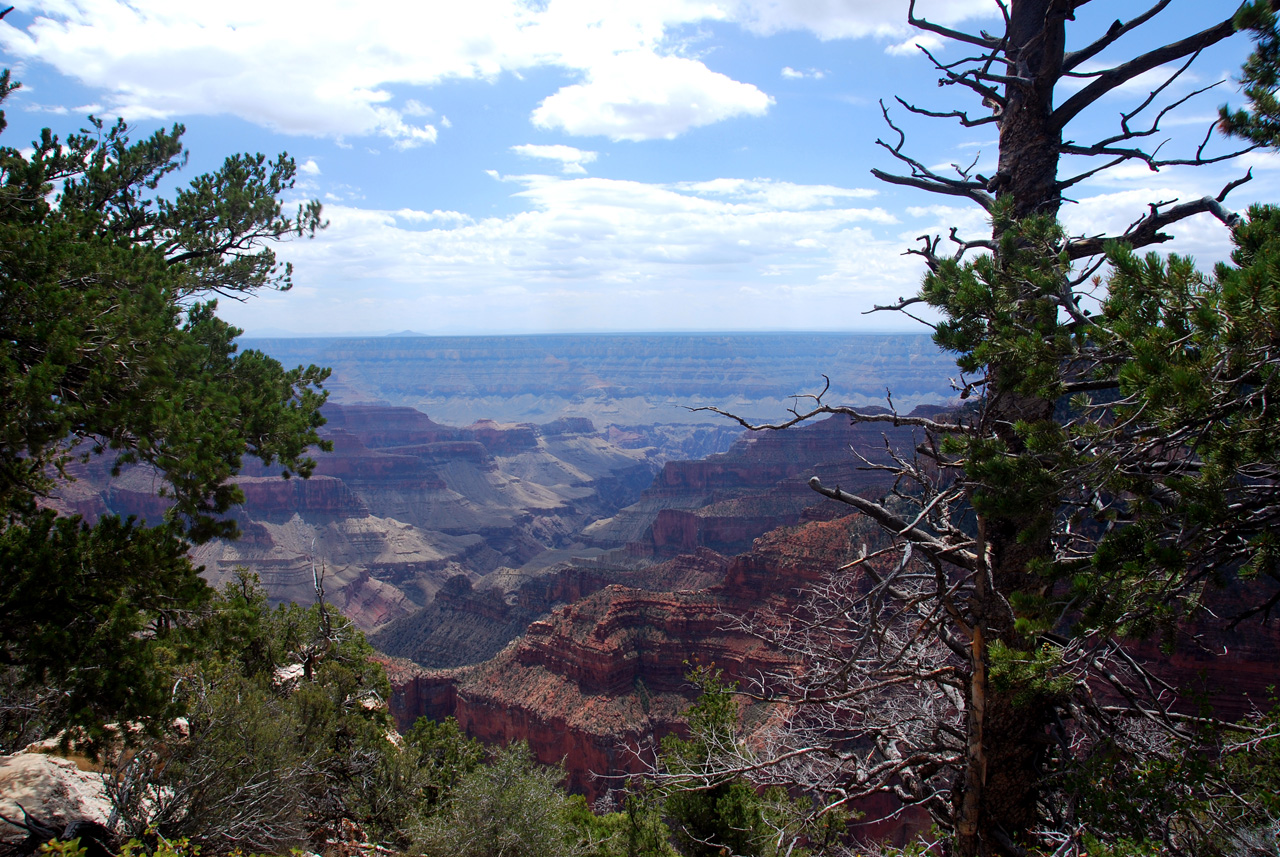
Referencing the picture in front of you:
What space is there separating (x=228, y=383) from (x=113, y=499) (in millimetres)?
83371

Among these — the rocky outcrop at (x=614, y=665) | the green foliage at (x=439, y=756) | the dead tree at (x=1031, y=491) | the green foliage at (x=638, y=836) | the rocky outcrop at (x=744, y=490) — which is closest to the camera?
the dead tree at (x=1031, y=491)

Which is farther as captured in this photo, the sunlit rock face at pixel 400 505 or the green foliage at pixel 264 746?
the sunlit rock face at pixel 400 505

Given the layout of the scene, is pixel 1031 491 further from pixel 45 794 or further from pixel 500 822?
pixel 500 822

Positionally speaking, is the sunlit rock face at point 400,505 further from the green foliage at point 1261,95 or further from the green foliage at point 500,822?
the green foliage at point 1261,95

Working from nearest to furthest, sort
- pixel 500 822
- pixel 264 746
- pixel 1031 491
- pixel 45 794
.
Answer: pixel 1031 491, pixel 45 794, pixel 264 746, pixel 500 822

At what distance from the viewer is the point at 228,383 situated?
366 inches

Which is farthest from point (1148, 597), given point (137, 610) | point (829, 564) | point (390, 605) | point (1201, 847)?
point (390, 605)

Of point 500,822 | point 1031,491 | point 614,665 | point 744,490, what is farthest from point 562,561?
point 1031,491

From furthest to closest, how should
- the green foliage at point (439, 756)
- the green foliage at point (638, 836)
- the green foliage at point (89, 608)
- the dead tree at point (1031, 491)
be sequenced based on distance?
the green foliage at point (439, 756) → the green foliage at point (638, 836) → the green foliage at point (89, 608) → the dead tree at point (1031, 491)

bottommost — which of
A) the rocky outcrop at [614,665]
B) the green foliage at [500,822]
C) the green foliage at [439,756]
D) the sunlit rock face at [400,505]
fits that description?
the sunlit rock face at [400,505]

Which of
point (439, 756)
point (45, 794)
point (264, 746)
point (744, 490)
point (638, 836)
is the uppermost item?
point (45, 794)

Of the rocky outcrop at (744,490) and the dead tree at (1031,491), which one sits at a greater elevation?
the dead tree at (1031,491)

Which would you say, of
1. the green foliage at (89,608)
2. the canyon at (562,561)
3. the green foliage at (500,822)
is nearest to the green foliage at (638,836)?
the green foliage at (500,822)

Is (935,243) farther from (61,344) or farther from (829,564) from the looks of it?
(829,564)
